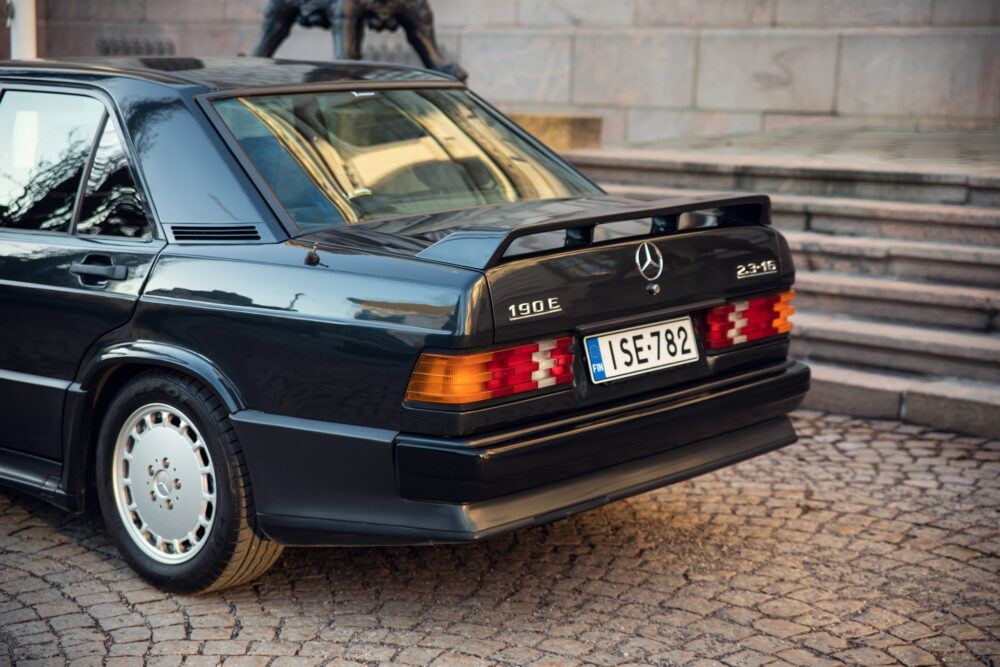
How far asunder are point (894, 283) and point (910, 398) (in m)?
1.12

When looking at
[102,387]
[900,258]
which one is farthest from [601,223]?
[900,258]

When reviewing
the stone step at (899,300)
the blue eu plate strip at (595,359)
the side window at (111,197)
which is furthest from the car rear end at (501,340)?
the stone step at (899,300)

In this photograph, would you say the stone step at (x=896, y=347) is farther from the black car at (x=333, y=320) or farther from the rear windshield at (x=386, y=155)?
the rear windshield at (x=386, y=155)

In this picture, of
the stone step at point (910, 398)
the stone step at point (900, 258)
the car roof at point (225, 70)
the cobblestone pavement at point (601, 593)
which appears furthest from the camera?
the stone step at point (900, 258)

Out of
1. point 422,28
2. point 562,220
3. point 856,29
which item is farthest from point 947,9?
point 562,220

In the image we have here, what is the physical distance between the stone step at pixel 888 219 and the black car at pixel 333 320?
3315mm

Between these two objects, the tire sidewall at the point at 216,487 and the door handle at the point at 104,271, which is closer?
the tire sidewall at the point at 216,487

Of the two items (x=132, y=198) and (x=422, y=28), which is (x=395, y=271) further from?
(x=422, y=28)

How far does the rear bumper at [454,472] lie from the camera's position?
10.6 ft

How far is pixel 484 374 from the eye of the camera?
323cm

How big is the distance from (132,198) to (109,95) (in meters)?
0.39

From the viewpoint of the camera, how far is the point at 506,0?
13.8 meters

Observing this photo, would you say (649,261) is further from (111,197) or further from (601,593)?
(111,197)

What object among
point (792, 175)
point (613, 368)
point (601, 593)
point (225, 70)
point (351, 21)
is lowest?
point (601, 593)
